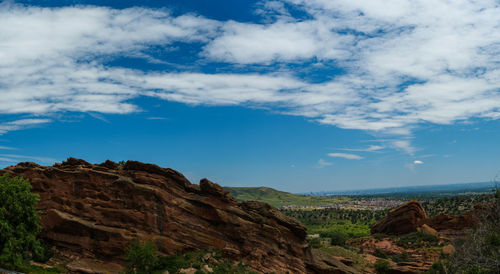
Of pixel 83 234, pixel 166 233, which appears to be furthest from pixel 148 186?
pixel 83 234

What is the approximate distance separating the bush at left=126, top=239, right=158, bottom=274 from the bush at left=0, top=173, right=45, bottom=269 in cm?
884

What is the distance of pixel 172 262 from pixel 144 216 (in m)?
6.58

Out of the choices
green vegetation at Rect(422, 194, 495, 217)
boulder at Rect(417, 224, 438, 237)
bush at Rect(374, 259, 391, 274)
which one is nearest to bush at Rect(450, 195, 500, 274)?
bush at Rect(374, 259, 391, 274)

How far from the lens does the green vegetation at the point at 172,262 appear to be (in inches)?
1335

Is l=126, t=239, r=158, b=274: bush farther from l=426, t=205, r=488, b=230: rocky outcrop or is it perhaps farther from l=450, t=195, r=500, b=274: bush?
l=426, t=205, r=488, b=230: rocky outcrop

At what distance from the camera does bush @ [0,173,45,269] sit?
3032 cm

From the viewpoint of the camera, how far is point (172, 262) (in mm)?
36312

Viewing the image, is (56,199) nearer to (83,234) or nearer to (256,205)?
(83,234)

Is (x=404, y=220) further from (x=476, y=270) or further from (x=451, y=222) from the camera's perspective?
(x=476, y=270)

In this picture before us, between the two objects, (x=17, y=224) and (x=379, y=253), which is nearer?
(x=17, y=224)

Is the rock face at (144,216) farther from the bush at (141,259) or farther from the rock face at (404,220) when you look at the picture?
the rock face at (404,220)

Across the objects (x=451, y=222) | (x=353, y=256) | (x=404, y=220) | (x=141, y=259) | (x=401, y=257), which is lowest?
(x=401, y=257)

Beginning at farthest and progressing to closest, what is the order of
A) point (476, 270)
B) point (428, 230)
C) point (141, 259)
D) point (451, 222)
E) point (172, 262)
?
point (451, 222), point (428, 230), point (172, 262), point (141, 259), point (476, 270)

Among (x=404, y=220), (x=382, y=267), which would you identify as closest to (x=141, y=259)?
(x=382, y=267)
